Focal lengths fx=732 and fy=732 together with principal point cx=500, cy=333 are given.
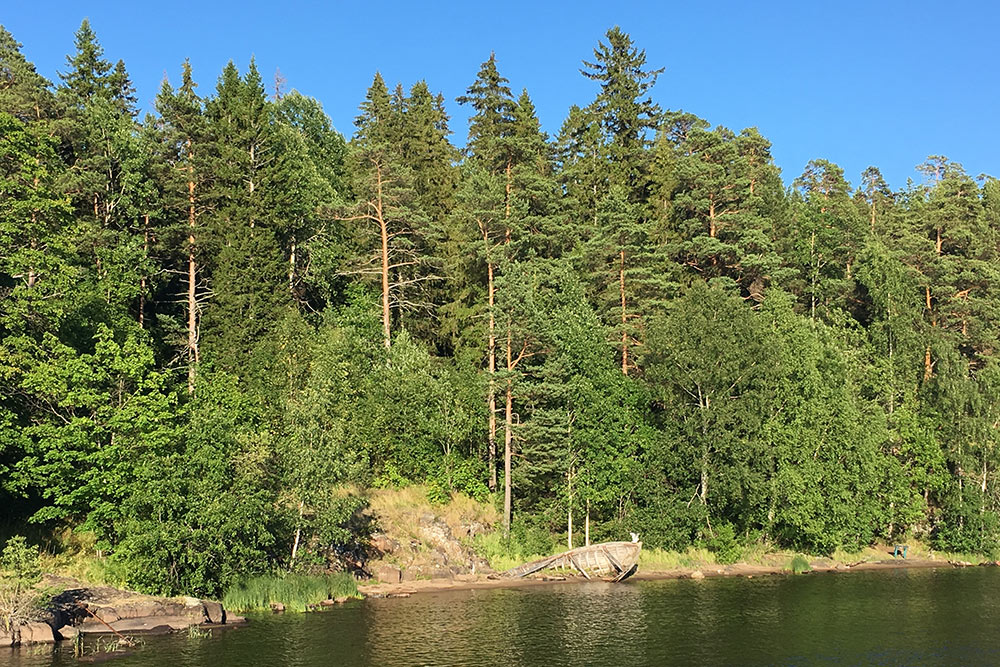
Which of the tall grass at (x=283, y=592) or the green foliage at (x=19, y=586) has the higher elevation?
the green foliage at (x=19, y=586)

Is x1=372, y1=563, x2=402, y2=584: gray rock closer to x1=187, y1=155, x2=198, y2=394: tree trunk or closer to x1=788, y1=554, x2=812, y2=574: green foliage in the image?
x1=187, y1=155, x2=198, y2=394: tree trunk

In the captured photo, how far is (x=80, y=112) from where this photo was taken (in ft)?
174

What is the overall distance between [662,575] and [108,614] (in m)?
35.4

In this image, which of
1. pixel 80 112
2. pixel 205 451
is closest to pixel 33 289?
pixel 205 451

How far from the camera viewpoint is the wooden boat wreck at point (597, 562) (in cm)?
5134

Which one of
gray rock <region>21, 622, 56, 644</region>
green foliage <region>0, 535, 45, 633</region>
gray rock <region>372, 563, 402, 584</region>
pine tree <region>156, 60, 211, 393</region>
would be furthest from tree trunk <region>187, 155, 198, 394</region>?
gray rock <region>21, 622, 56, 644</region>

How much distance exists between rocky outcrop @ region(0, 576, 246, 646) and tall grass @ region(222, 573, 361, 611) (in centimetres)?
171

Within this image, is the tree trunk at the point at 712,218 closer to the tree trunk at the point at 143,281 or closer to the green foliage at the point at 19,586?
the tree trunk at the point at 143,281

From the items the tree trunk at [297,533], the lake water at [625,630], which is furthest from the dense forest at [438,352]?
the lake water at [625,630]

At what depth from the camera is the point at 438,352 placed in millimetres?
69562

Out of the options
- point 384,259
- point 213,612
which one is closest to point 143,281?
point 384,259

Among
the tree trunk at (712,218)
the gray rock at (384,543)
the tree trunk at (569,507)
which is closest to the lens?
the gray rock at (384,543)

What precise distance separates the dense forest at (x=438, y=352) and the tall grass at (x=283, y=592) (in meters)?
1.26

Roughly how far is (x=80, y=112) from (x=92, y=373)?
80.3 ft
